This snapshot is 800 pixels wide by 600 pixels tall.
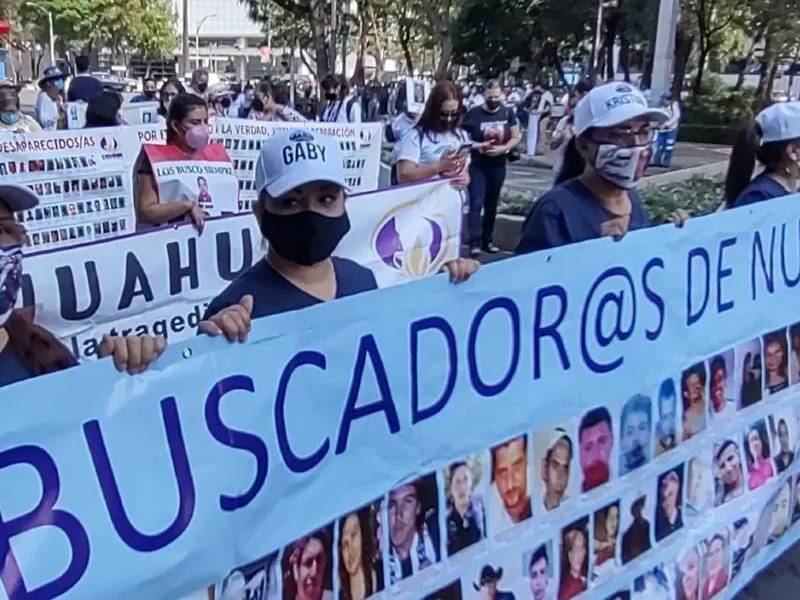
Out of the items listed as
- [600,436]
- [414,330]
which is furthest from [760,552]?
[414,330]

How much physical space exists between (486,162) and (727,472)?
654 cm

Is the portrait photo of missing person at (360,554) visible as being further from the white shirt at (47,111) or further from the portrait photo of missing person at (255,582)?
the white shirt at (47,111)

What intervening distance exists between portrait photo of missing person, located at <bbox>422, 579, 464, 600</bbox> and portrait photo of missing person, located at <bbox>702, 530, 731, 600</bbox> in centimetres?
110

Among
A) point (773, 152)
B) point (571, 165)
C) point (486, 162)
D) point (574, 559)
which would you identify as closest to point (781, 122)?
point (773, 152)

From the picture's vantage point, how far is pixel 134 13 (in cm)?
7750

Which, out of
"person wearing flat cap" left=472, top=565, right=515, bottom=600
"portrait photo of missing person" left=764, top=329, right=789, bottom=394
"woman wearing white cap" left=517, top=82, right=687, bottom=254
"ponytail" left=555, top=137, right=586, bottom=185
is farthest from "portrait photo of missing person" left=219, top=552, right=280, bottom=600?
"ponytail" left=555, top=137, right=586, bottom=185

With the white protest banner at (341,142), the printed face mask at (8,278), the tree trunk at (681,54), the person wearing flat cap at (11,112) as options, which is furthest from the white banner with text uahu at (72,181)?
the tree trunk at (681,54)

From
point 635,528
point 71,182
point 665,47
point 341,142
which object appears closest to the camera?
point 635,528

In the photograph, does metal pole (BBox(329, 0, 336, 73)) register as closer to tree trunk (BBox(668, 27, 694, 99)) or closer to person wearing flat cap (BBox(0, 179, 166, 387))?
tree trunk (BBox(668, 27, 694, 99))

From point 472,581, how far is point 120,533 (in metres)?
0.99

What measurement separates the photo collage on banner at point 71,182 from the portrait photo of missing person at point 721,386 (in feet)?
12.4

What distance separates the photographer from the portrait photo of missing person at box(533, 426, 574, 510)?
280 centimetres

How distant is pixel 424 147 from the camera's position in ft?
25.0

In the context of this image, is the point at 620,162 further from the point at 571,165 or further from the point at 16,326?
the point at 16,326
